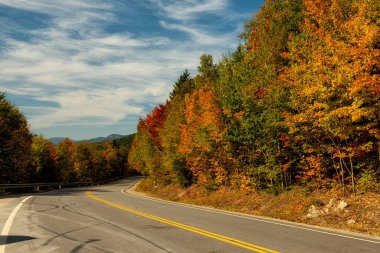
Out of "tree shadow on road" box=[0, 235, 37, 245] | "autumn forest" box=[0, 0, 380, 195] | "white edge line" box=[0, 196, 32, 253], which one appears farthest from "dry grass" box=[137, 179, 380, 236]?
"white edge line" box=[0, 196, 32, 253]

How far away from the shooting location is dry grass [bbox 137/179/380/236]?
40.9ft

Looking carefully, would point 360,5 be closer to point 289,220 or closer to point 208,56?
point 289,220

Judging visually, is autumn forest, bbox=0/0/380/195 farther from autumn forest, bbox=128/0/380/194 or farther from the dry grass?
the dry grass

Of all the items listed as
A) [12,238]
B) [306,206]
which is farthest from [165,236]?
[306,206]

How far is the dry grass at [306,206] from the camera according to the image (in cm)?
1247

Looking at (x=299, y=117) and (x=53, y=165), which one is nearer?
(x=299, y=117)

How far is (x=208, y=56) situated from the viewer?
153 ft

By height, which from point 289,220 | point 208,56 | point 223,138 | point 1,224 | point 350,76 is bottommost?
point 289,220

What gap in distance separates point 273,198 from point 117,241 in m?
12.0

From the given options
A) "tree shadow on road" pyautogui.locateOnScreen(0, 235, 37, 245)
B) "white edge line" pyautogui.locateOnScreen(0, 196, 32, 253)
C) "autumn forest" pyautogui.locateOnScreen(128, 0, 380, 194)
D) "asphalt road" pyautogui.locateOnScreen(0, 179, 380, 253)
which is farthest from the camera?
"autumn forest" pyautogui.locateOnScreen(128, 0, 380, 194)

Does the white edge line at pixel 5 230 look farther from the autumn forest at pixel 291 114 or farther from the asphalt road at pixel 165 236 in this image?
the autumn forest at pixel 291 114

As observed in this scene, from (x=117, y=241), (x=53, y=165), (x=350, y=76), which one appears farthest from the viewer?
(x=53, y=165)

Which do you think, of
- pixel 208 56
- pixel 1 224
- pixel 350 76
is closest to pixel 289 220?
A: pixel 350 76

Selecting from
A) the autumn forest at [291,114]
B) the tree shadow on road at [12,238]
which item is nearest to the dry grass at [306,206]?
the autumn forest at [291,114]
